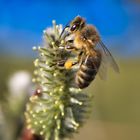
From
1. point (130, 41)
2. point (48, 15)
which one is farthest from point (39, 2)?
point (130, 41)

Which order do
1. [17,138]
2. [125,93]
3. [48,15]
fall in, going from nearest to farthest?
1. [17,138]
2. [48,15]
3. [125,93]

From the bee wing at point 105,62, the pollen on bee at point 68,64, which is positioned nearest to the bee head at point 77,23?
the bee wing at point 105,62

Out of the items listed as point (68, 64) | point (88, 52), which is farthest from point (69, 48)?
point (88, 52)

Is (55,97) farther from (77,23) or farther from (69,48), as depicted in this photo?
(77,23)

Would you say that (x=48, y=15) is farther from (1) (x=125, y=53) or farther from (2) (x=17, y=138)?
(2) (x=17, y=138)

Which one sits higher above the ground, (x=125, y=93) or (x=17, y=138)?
(x=125, y=93)

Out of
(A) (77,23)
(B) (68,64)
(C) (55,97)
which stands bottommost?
(C) (55,97)

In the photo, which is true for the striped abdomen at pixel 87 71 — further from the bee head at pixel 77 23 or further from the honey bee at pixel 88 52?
the bee head at pixel 77 23
